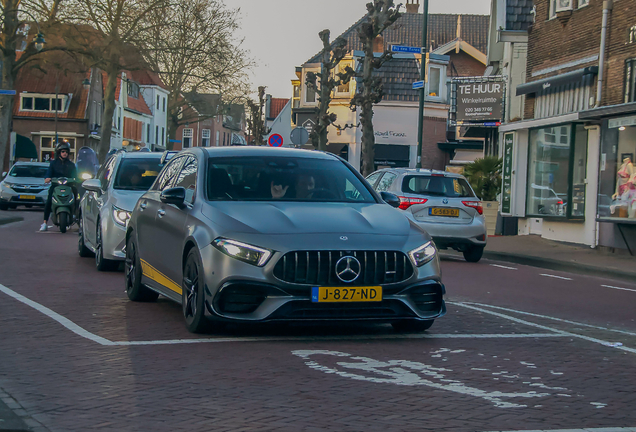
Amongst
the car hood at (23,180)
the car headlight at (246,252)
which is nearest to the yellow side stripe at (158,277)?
the car headlight at (246,252)

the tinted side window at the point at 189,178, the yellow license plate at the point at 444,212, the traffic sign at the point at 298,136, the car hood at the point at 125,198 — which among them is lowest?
the yellow license plate at the point at 444,212

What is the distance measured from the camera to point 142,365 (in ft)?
20.8

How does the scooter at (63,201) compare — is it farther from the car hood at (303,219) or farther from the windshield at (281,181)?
the car hood at (303,219)

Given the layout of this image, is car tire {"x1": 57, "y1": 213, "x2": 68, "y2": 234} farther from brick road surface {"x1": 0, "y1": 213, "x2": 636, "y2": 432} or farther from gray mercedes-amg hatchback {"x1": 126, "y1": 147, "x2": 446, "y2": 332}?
gray mercedes-amg hatchback {"x1": 126, "y1": 147, "x2": 446, "y2": 332}

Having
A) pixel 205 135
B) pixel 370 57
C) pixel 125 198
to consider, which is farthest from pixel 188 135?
pixel 125 198

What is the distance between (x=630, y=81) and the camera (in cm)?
2081

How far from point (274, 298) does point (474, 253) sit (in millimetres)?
11218

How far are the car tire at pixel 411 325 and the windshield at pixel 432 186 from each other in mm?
9602

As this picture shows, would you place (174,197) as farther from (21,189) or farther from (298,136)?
(21,189)

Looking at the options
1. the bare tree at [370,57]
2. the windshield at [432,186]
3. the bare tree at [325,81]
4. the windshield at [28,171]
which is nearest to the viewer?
the windshield at [432,186]

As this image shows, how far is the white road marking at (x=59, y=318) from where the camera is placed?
738cm

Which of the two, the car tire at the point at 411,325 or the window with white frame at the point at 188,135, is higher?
the window with white frame at the point at 188,135

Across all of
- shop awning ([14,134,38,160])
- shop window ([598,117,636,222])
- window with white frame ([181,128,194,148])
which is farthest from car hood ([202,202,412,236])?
window with white frame ([181,128,194,148])

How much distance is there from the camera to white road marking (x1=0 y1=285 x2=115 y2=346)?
24.2 feet
